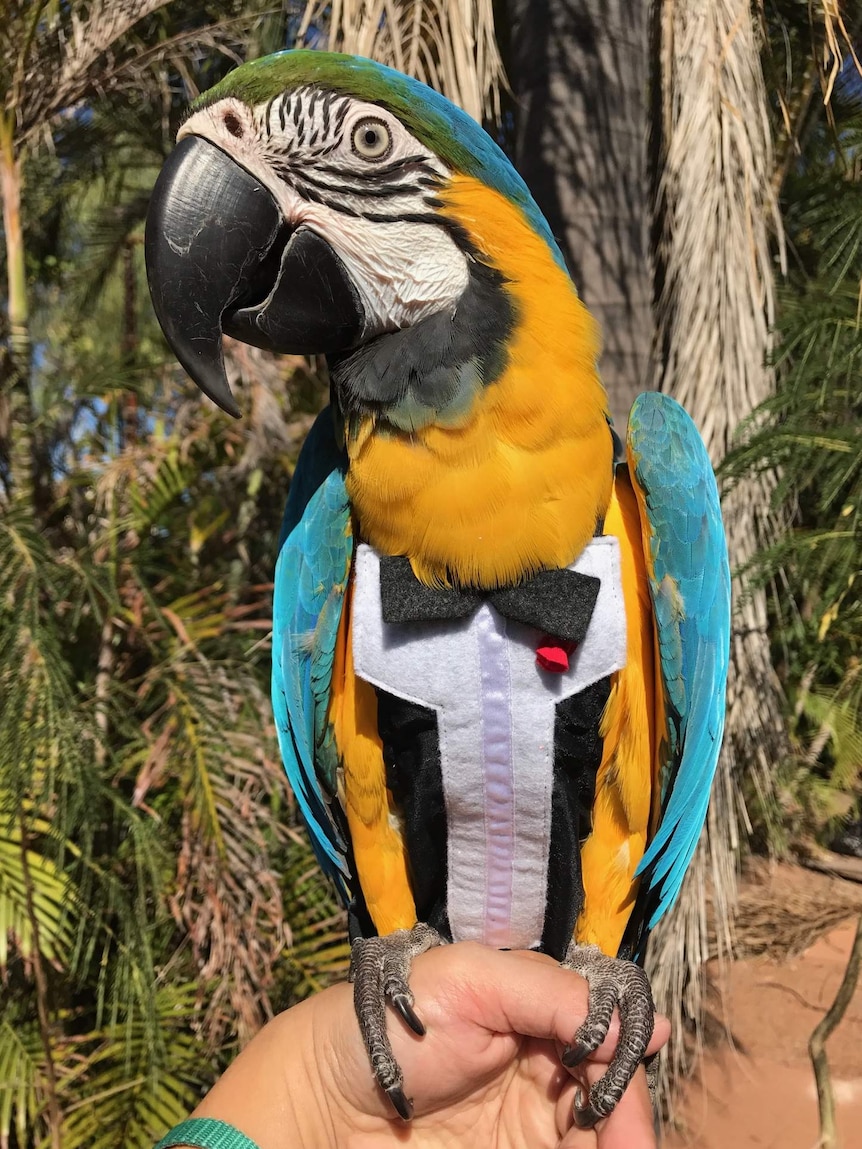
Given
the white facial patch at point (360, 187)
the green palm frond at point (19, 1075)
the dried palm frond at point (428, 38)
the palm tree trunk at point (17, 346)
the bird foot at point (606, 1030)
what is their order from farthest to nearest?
the palm tree trunk at point (17, 346) < the green palm frond at point (19, 1075) < the dried palm frond at point (428, 38) < the bird foot at point (606, 1030) < the white facial patch at point (360, 187)

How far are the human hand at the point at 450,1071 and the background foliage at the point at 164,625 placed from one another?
80cm

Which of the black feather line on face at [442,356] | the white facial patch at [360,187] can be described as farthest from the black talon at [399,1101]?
the white facial patch at [360,187]

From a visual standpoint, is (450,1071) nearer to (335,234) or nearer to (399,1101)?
(399,1101)

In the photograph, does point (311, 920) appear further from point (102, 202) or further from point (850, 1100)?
point (102, 202)

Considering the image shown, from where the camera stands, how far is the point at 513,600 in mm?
855

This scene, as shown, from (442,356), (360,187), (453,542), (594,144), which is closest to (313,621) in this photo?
(453,542)

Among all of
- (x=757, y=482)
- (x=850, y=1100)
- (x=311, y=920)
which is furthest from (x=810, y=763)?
(x=311, y=920)

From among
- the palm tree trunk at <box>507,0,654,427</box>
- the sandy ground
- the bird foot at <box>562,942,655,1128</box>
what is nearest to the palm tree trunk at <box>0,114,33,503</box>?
the palm tree trunk at <box>507,0,654,427</box>

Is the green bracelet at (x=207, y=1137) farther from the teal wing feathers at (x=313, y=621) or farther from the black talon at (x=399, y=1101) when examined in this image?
the teal wing feathers at (x=313, y=621)

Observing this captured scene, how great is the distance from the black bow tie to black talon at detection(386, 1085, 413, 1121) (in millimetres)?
585

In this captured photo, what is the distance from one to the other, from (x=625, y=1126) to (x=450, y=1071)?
0.22 metres

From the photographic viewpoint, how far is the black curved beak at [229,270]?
0.78 meters

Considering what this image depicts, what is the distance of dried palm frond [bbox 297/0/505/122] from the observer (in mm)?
1436

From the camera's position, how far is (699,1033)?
2197mm
